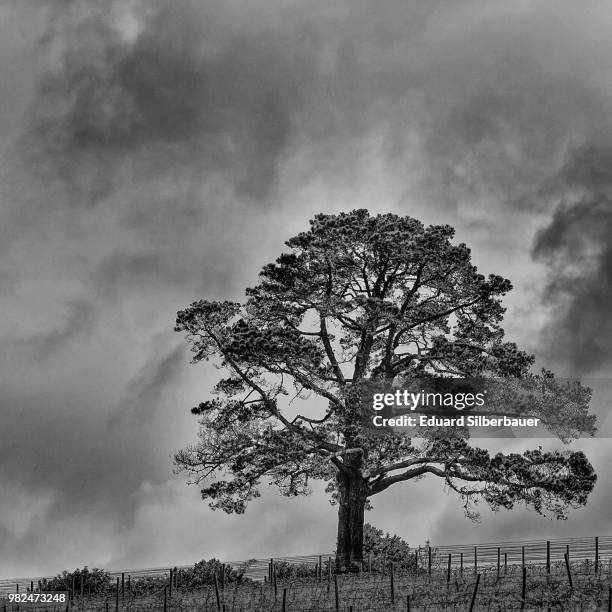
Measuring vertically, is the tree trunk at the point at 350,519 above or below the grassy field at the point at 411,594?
above

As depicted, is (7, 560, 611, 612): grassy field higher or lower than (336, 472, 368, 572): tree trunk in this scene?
lower

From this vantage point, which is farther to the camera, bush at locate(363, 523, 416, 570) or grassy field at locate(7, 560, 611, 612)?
bush at locate(363, 523, 416, 570)

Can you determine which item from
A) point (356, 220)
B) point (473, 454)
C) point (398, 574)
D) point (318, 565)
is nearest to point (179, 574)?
point (318, 565)

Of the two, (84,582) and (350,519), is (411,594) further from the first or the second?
(84,582)

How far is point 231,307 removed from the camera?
41062 mm

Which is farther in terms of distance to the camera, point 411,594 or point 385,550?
point 385,550

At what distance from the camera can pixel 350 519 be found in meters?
40.9

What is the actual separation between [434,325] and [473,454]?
6167 mm

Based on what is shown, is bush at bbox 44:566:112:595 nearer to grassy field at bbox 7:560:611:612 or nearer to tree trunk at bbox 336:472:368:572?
grassy field at bbox 7:560:611:612

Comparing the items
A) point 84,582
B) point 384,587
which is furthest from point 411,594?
point 84,582

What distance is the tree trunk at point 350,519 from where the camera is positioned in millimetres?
40156

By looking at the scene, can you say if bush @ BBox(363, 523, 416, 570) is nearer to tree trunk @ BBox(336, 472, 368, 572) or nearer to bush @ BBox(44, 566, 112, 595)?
tree trunk @ BBox(336, 472, 368, 572)

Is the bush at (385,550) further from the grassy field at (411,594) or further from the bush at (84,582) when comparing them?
the bush at (84,582)

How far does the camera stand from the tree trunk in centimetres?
4016
